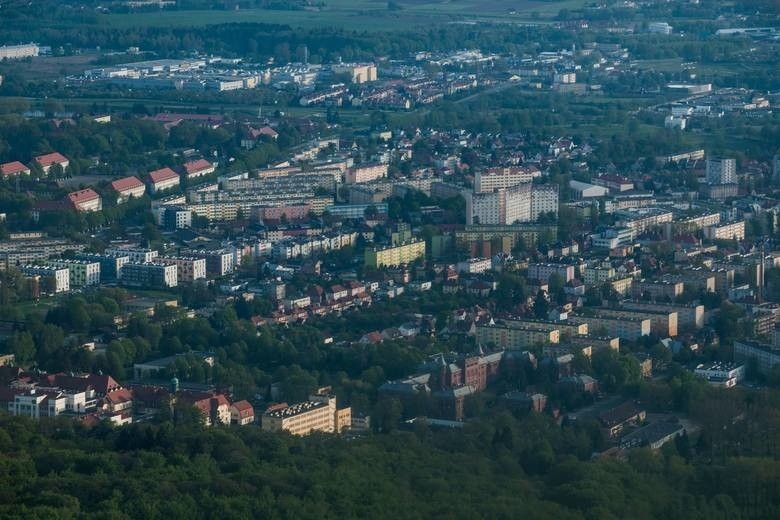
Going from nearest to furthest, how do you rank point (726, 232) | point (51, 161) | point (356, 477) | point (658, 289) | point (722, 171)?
point (356, 477)
point (658, 289)
point (726, 232)
point (722, 171)
point (51, 161)

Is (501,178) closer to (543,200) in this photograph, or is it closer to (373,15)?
(543,200)

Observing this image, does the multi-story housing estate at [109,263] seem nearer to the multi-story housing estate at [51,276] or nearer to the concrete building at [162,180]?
the multi-story housing estate at [51,276]

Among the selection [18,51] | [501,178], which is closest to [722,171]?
[501,178]

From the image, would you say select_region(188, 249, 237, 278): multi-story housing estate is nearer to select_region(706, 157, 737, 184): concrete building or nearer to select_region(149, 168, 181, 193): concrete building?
select_region(149, 168, 181, 193): concrete building

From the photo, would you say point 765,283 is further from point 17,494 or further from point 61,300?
point 17,494

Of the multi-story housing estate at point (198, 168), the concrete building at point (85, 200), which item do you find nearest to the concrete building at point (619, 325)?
the concrete building at point (85, 200)

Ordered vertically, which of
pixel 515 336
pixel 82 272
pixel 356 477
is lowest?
pixel 82 272

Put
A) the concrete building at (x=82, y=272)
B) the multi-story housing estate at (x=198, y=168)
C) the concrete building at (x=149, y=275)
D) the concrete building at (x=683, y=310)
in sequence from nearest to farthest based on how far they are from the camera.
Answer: the concrete building at (x=683, y=310) < the concrete building at (x=149, y=275) < the concrete building at (x=82, y=272) < the multi-story housing estate at (x=198, y=168)

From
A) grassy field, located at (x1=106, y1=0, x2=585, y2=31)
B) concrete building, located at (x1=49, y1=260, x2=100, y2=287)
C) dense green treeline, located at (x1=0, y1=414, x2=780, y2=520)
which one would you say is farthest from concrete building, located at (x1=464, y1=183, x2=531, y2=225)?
grassy field, located at (x1=106, y1=0, x2=585, y2=31)

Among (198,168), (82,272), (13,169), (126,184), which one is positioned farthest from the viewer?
(198,168)
